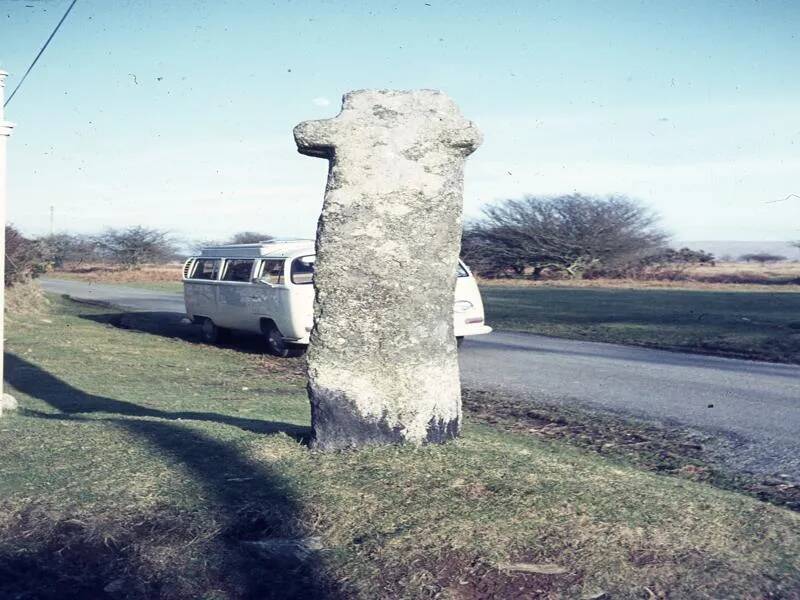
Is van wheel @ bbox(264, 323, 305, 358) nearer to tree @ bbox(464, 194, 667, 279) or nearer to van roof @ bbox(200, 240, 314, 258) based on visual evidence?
van roof @ bbox(200, 240, 314, 258)

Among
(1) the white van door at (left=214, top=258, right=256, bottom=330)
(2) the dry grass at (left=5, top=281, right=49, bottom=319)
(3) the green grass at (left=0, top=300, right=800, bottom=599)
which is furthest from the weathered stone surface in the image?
(2) the dry grass at (left=5, top=281, right=49, bottom=319)

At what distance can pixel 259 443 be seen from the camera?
5777 mm

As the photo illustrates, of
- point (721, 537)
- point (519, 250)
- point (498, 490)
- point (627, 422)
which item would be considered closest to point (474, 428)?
point (627, 422)

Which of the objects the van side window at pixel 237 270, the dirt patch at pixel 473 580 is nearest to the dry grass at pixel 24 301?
the van side window at pixel 237 270

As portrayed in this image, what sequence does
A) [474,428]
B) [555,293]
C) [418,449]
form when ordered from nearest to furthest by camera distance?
[418,449] < [474,428] < [555,293]

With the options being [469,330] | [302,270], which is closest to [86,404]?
[302,270]

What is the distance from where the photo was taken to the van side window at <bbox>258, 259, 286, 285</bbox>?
14.3m

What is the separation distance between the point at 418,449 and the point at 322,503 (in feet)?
3.51

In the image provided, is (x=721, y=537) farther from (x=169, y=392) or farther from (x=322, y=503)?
(x=169, y=392)

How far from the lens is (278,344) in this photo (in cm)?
1446

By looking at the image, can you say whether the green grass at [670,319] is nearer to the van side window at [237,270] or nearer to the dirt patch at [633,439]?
the dirt patch at [633,439]

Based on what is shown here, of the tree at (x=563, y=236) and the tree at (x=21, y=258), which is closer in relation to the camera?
the tree at (x=21, y=258)

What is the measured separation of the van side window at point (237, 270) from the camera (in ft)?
50.1

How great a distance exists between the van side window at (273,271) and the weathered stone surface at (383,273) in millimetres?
8626
